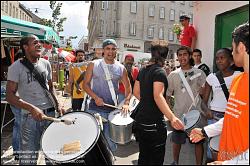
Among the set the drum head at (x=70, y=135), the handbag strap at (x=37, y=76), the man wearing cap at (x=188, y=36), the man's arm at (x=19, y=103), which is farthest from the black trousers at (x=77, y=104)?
the drum head at (x=70, y=135)

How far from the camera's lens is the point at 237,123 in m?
1.96

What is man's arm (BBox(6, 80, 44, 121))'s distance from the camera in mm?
3086

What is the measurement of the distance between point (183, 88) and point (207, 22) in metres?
3.10

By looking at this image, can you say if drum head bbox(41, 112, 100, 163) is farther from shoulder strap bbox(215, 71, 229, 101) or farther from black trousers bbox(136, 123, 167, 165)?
shoulder strap bbox(215, 71, 229, 101)

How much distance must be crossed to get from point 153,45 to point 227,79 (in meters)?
1.19

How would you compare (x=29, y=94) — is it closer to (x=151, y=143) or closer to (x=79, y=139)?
(x=79, y=139)

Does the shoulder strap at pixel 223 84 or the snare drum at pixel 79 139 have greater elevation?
the shoulder strap at pixel 223 84

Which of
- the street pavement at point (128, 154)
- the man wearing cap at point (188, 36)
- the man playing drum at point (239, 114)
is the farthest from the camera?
the man wearing cap at point (188, 36)

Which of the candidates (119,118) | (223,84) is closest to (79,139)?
(119,118)

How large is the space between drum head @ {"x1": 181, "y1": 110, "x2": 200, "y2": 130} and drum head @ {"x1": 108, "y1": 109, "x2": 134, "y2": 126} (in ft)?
2.55

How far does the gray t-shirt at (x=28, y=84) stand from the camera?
331 cm

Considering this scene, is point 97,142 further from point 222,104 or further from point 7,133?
point 7,133

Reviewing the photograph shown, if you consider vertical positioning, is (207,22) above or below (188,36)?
above

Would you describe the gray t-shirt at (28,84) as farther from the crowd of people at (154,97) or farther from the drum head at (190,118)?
the drum head at (190,118)
